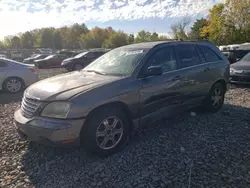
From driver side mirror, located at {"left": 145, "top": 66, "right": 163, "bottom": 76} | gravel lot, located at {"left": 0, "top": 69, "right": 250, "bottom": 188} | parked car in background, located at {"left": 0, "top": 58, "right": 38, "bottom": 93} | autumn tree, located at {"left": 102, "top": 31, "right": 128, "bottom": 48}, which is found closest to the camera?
gravel lot, located at {"left": 0, "top": 69, "right": 250, "bottom": 188}

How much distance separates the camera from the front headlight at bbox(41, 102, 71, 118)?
2.83 meters

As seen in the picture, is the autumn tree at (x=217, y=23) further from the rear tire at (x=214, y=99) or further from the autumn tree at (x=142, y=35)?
the autumn tree at (x=142, y=35)

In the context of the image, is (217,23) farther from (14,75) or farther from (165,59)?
(165,59)

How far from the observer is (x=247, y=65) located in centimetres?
793

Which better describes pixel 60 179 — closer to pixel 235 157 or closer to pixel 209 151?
pixel 209 151

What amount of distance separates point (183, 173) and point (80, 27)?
291ft

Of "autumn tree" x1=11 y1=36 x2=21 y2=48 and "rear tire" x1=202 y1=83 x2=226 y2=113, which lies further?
"autumn tree" x1=11 y1=36 x2=21 y2=48

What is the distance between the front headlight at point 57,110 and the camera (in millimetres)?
2828

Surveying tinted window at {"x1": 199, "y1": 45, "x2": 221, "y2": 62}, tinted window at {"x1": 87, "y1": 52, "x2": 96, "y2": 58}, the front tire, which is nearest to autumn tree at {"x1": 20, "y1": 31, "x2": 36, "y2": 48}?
tinted window at {"x1": 87, "y1": 52, "x2": 96, "y2": 58}

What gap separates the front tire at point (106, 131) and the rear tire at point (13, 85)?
6176 millimetres

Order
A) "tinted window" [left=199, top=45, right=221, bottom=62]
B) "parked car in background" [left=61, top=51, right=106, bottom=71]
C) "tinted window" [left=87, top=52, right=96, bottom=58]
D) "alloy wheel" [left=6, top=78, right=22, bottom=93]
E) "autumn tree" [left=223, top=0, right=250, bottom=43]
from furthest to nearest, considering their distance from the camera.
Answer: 1. "autumn tree" [left=223, top=0, right=250, bottom=43]
2. "tinted window" [left=87, top=52, right=96, bottom=58]
3. "parked car in background" [left=61, top=51, right=106, bottom=71]
4. "alloy wheel" [left=6, top=78, right=22, bottom=93]
5. "tinted window" [left=199, top=45, right=221, bottom=62]

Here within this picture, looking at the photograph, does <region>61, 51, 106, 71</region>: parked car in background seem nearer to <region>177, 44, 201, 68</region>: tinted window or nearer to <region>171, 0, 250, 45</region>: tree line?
<region>177, 44, 201, 68</region>: tinted window

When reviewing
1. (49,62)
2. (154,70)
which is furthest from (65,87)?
(49,62)

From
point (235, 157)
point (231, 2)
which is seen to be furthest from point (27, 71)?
point (231, 2)
